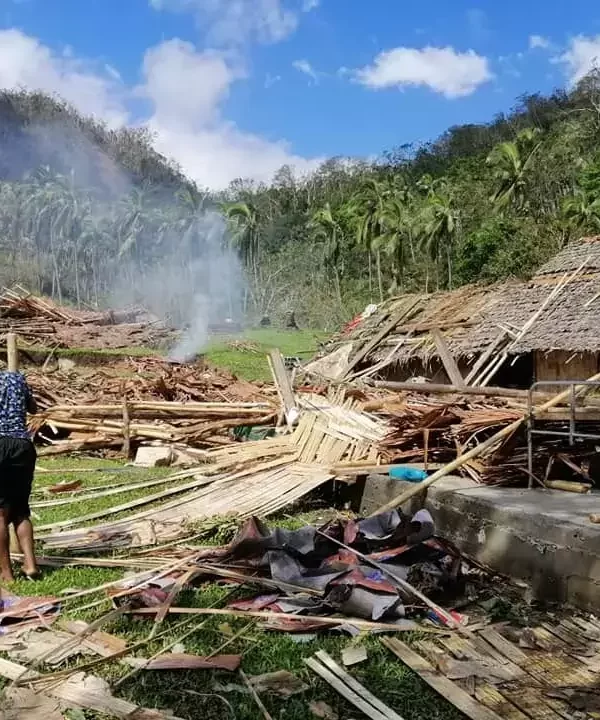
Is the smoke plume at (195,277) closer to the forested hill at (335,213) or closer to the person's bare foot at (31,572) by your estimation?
the forested hill at (335,213)

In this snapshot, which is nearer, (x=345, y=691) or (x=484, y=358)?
(x=345, y=691)

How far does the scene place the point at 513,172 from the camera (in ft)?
131

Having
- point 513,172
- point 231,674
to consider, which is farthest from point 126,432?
point 513,172

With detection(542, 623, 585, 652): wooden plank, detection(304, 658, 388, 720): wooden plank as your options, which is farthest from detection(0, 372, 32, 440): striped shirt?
detection(542, 623, 585, 652): wooden plank

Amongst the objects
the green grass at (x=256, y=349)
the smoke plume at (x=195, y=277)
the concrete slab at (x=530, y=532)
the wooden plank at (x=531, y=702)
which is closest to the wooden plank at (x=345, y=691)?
A: the wooden plank at (x=531, y=702)

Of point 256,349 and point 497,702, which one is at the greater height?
point 256,349

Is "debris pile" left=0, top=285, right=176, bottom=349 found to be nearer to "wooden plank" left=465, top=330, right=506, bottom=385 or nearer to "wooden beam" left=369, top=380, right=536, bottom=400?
"wooden plank" left=465, top=330, right=506, bottom=385

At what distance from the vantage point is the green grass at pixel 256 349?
2374 cm

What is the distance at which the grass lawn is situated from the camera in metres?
3.58

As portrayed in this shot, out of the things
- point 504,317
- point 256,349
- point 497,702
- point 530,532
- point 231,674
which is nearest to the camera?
point 497,702

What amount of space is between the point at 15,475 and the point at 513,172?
127ft

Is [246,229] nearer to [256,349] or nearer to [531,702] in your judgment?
[256,349]

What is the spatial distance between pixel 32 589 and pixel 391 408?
512 centimetres

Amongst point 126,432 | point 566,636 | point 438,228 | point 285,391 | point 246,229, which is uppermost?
point 246,229
